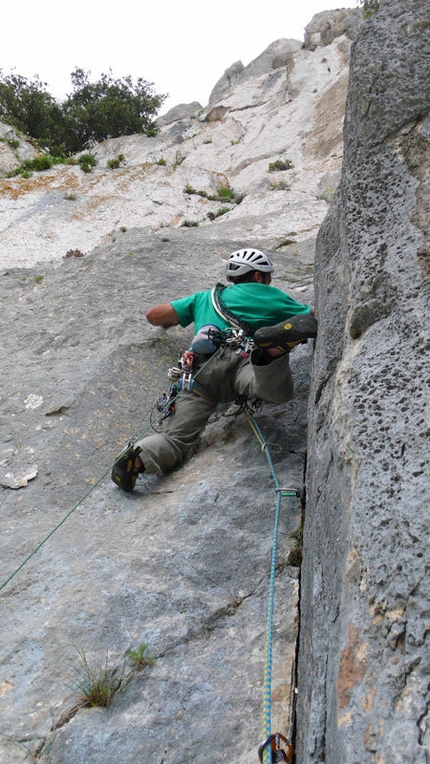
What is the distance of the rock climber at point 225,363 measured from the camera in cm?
516

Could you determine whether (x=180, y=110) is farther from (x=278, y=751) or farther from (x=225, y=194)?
(x=278, y=751)

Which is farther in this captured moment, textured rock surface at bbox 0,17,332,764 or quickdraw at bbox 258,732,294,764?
textured rock surface at bbox 0,17,332,764

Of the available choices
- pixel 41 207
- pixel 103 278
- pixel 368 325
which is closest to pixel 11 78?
pixel 41 207

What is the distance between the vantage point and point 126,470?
5.10 metres

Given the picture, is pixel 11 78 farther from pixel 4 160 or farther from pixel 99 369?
pixel 99 369

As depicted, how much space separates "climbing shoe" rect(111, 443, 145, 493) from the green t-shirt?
1.59 metres

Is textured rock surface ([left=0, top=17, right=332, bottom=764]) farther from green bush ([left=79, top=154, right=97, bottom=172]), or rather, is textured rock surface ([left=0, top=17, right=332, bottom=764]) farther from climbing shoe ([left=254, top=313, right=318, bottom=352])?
green bush ([left=79, top=154, right=97, bottom=172])

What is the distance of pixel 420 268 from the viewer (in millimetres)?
3105

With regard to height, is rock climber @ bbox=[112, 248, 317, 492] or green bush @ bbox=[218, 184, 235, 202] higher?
green bush @ bbox=[218, 184, 235, 202]

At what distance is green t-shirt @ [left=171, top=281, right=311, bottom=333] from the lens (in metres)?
5.73

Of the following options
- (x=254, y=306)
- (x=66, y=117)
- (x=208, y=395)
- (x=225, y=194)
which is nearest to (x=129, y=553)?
(x=208, y=395)

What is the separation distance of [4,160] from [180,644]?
53.2ft

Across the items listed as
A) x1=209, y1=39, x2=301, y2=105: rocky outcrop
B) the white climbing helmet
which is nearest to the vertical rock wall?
the white climbing helmet

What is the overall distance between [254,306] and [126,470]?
199 cm
